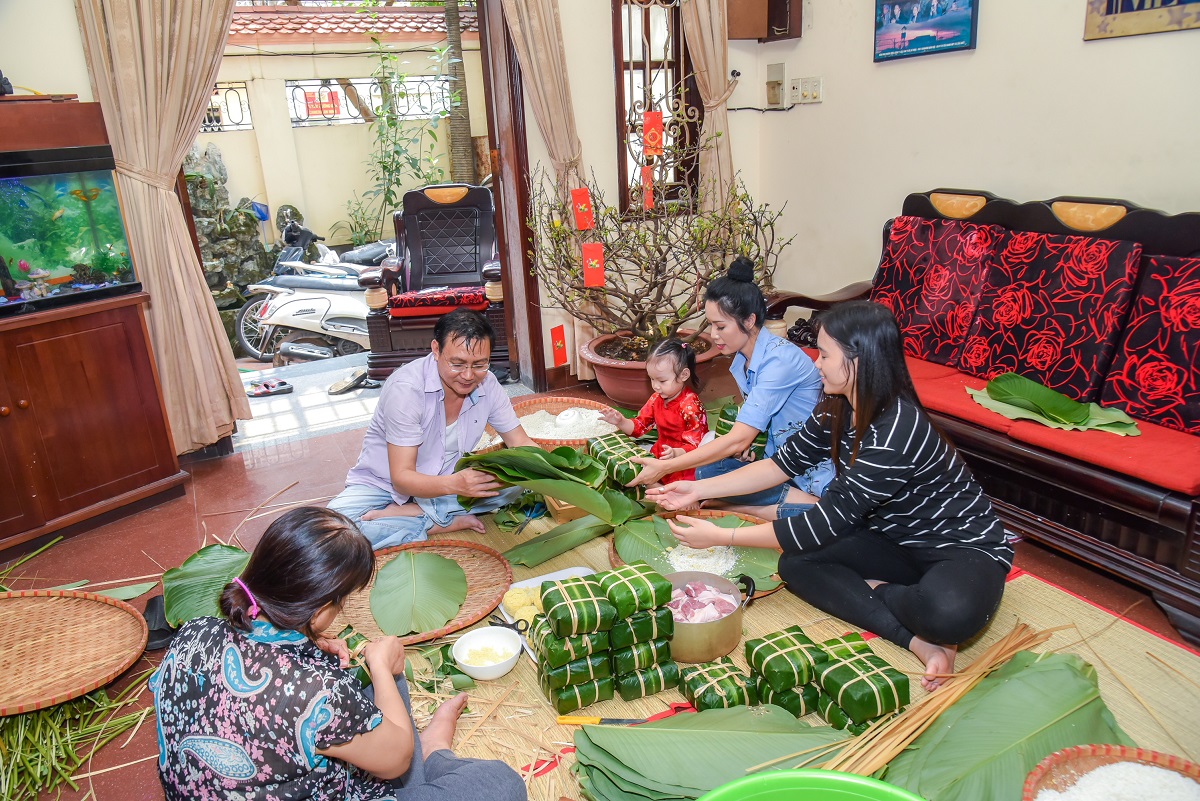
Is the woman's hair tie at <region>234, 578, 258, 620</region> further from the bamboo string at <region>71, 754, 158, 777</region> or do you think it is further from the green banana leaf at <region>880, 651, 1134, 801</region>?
the green banana leaf at <region>880, 651, 1134, 801</region>

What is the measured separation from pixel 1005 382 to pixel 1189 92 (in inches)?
47.9

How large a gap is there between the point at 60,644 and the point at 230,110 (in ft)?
27.3

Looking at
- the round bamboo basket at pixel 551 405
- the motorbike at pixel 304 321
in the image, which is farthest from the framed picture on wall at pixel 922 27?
the motorbike at pixel 304 321

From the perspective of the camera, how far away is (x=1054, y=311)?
120 inches

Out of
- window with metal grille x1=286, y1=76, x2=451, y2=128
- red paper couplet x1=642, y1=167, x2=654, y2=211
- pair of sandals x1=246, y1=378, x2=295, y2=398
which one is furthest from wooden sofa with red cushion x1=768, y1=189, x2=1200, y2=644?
window with metal grille x1=286, y1=76, x2=451, y2=128

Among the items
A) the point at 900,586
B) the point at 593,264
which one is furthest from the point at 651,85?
the point at 900,586

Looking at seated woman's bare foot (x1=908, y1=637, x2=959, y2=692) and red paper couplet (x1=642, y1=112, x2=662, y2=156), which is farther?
red paper couplet (x1=642, y1=112, x2=662, y2=156)

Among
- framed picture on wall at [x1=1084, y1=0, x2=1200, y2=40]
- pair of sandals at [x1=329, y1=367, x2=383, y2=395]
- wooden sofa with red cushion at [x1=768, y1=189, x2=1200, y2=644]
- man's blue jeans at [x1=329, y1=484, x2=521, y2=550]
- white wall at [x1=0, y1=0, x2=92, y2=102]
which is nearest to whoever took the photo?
wooden sofa with red cushion at [x1=768, y1=189, x2=1200, y2=644]

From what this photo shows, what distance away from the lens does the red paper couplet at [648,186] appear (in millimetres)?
4246

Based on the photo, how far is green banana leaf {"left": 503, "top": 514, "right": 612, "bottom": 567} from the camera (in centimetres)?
246

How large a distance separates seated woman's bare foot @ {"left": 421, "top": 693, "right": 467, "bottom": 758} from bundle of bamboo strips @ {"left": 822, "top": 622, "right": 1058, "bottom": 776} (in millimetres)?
790

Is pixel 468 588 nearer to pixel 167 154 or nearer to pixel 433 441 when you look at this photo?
pixel 433 441

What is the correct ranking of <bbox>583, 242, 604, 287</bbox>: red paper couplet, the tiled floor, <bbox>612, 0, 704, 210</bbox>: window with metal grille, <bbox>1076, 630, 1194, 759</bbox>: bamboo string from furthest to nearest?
<bbox>612, 0, 704, 210</bbox>: window with metal grille → <bbox>583, 242, 604, 287</bbox>: red paper couplet → the tiled floor → <bbox>1076, 630, 1194, 759</bbox>: bamboo string

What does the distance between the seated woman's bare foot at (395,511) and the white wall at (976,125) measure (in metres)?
2.91
